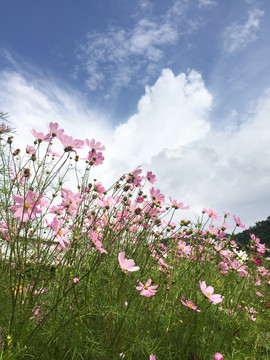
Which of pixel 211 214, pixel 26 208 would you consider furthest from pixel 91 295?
pixel 211 214

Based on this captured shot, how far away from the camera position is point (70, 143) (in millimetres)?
1415

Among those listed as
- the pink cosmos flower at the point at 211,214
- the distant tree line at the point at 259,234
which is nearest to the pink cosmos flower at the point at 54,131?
the pink cosmos flower at the point at 211,214

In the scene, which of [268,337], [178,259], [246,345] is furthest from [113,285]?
[178,259]

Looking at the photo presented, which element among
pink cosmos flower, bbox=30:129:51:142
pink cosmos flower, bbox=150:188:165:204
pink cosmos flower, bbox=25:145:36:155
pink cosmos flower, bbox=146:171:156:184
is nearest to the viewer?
pink cosmos flower, bbox=30:129:51:142

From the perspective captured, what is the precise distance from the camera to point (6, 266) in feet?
6.75

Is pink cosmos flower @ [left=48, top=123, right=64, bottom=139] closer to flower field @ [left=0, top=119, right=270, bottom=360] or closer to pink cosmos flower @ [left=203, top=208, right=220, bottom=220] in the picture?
flower field @ [left=0, top=119, right=270, bottom=360]

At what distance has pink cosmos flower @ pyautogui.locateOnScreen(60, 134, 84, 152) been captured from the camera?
1404mm

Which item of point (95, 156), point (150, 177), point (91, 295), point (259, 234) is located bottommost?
point (91, 295)

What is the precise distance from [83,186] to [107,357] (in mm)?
1069

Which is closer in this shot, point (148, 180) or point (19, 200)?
point (19, 200)

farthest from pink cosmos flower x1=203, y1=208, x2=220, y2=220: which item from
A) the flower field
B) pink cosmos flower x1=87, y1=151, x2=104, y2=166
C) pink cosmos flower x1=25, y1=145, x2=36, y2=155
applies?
pink cosmos flower x1=25, y1=145, x2=36, y2=155

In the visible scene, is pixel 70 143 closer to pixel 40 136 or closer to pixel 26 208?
pixel 40 136

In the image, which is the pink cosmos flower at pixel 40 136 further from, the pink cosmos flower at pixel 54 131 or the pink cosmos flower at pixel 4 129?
the pink cosmos flower at pixel 4 129

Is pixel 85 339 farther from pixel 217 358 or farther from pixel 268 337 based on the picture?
pixel 268 337
